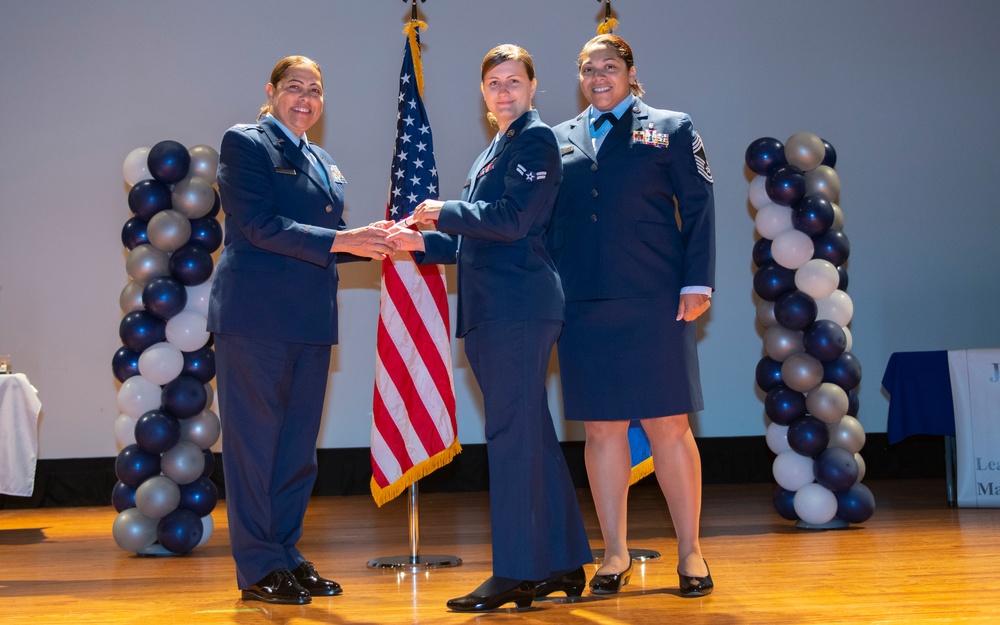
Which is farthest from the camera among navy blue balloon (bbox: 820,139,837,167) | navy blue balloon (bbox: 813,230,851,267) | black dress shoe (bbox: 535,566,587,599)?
navy blue balloon (bbox: 820,139,837,167)

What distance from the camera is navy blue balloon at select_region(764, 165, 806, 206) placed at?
4680mm

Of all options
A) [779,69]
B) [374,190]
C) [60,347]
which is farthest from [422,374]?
[779,69]

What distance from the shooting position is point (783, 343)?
4.75 m

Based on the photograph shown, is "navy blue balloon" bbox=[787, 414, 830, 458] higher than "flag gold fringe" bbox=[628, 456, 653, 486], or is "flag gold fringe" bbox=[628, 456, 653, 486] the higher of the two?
"navy blue balloon" bbox=[787, 414, 830, 458]

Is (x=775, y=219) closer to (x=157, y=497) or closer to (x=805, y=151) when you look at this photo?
(x=805, y=151)

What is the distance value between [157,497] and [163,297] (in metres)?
0.85

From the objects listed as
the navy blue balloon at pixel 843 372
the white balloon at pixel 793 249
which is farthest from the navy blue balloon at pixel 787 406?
the white balloon at pixel 793 249

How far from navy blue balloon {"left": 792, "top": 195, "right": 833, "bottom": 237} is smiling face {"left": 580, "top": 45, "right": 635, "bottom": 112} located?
1747 millimetres

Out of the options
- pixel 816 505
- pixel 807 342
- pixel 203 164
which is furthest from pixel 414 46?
pixel 816 505

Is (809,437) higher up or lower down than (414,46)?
lower down

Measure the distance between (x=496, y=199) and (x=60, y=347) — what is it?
4416mm

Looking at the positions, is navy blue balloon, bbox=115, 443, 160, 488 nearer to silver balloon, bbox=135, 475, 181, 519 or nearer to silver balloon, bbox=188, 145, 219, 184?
silver balloon, bbox=135, 475, 181, 519

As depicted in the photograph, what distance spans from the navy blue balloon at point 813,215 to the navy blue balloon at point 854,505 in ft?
3.91

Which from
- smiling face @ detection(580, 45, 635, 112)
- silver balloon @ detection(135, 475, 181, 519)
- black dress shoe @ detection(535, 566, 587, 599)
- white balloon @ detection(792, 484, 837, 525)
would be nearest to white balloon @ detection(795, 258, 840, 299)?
white balloon @ detection(792, 484, 837, 525)
